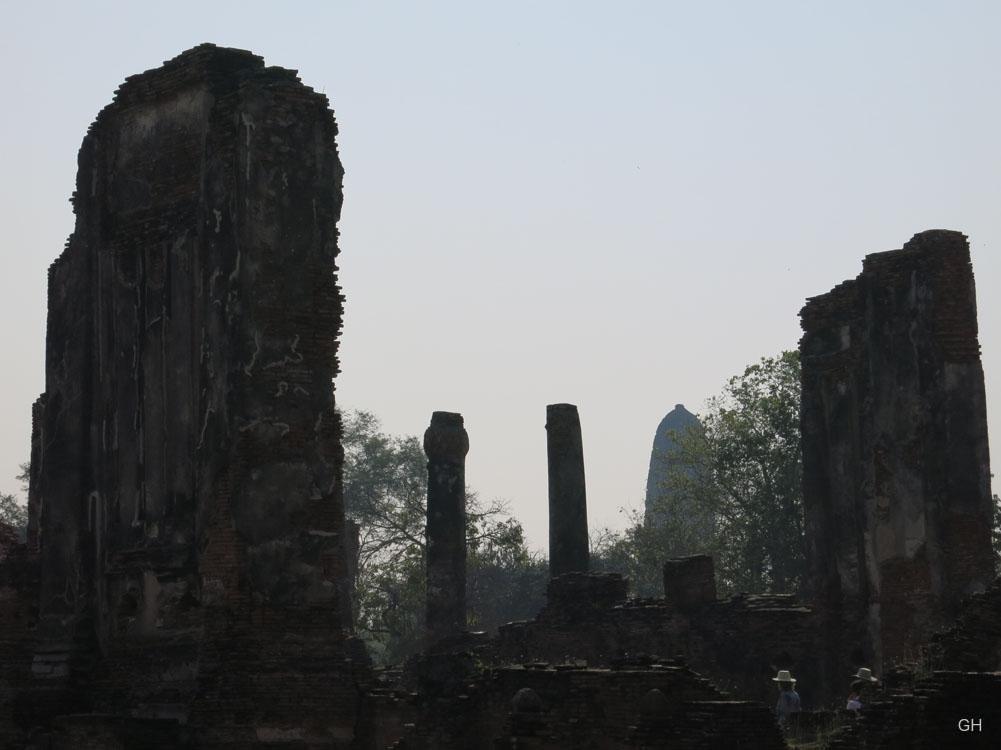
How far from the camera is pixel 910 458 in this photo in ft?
61.7

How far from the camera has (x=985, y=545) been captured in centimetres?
1830

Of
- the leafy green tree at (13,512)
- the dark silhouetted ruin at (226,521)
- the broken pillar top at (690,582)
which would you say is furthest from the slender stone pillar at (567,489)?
the leafy green tree at (13,512)

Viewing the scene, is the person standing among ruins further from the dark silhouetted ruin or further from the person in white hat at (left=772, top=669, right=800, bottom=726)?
the person in white hat at (left=772, top=669, right=800, bottom=726)

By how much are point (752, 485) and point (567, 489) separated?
34.3 feet

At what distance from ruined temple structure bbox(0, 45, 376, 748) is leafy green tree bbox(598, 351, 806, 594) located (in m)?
21.0

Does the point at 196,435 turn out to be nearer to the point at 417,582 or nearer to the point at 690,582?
the point at 690,582

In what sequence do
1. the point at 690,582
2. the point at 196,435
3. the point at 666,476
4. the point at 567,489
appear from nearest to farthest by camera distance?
the point at 196,435
the point at 690,582
the point at 567,489
the point at 666,476

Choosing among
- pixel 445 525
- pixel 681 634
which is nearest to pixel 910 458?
pixel 681 634

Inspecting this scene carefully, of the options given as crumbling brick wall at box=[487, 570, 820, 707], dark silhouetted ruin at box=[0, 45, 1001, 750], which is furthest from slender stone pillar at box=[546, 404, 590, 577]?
dark silhouetted ruin at box=[0, 45, 1001, 750]

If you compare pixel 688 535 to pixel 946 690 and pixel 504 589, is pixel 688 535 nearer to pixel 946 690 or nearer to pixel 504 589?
pixel 504 589

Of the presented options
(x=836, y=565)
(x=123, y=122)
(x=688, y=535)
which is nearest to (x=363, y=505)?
(x=688, y=535)

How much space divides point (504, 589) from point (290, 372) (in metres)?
29.8

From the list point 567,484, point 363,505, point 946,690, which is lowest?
point 946,690

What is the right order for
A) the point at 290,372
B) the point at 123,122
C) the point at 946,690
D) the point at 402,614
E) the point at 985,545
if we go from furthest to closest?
the point at 402,614 → the point at 985,545 → the point at 123,122 → the point at 290,372 → the point at 946,690
